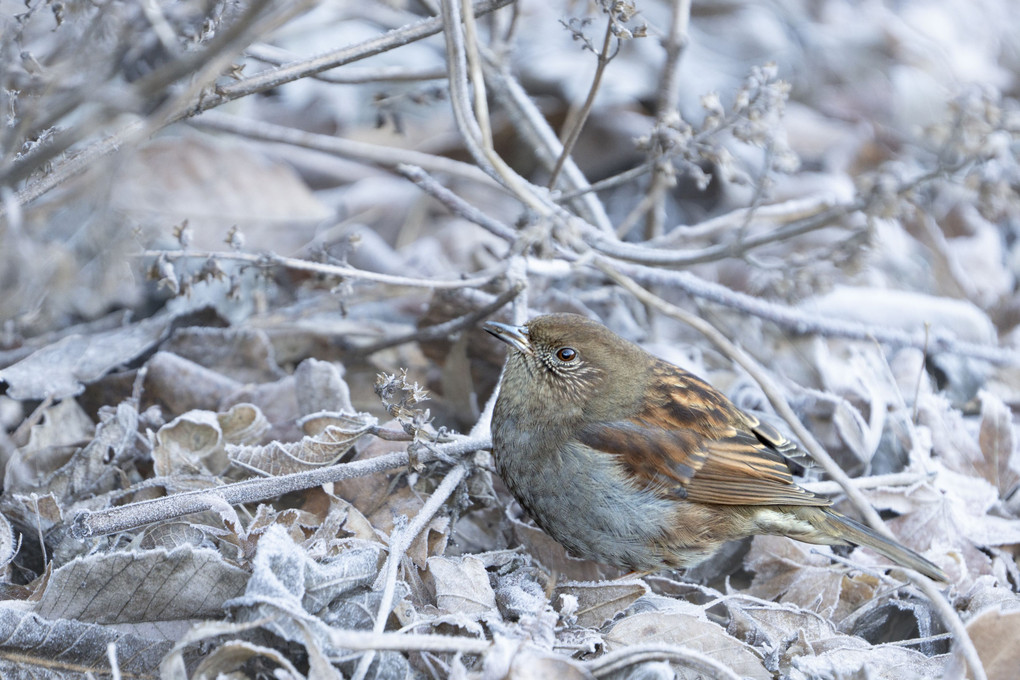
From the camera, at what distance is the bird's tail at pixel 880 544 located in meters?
3.41

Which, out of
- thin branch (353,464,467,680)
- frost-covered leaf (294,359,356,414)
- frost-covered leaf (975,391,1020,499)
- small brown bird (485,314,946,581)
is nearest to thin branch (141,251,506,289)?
small brown bird (485,314,946,581)

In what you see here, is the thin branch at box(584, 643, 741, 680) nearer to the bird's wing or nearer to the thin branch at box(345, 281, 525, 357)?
the bird's wing

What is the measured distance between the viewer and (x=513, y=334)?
390cm

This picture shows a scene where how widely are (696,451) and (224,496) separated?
181 cm

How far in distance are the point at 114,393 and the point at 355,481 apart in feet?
4.00

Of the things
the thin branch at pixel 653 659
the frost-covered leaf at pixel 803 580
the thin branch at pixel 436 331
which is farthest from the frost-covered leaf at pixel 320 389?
the frost-covered leaf at pixel 803 580

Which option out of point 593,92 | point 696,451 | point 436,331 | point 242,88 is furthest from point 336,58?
point 696,451

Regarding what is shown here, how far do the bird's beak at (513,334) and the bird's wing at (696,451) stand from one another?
0.43 meters

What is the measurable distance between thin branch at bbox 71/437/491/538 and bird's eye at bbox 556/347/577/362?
2.31 feet

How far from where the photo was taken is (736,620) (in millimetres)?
3332

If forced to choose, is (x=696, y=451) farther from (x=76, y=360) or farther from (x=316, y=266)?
(x=76, y=360)

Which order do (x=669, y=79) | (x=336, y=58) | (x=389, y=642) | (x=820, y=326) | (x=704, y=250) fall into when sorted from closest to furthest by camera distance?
(x=389, y=642) → (x=336, y=58) → (x=704, y=250) → (x=820, y=326) → (x=669, y=79)

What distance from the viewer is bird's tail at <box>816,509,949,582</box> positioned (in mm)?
3414

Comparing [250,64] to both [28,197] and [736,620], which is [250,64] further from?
[736,620]
